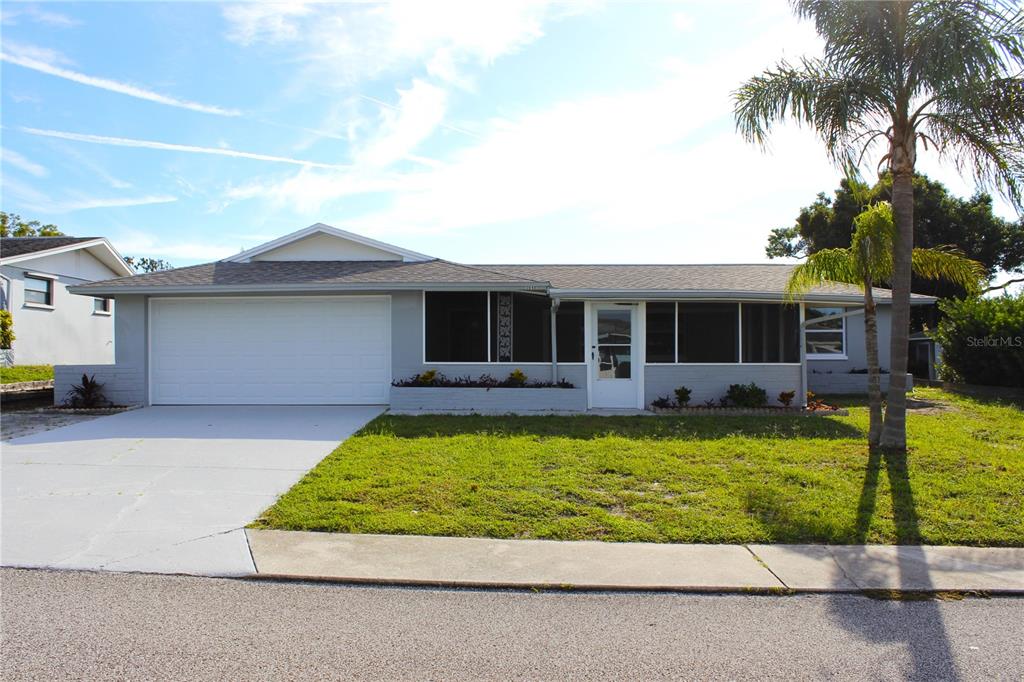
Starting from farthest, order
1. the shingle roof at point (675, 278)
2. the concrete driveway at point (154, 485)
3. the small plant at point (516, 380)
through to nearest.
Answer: the shingle roof at point (675, 278) → the small plant at point (516, 380) → the concrete driveway at point (154, 485)

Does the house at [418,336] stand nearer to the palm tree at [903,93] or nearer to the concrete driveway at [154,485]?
the concrete driveway at [154,485]

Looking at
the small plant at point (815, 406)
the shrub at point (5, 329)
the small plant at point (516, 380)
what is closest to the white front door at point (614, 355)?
the small plant at point (516, 380)

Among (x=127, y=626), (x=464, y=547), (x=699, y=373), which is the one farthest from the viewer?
(x=699, y=373)

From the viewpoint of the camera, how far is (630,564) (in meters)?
4.86

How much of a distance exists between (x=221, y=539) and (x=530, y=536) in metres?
2.61

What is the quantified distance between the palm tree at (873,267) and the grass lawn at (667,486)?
985mm

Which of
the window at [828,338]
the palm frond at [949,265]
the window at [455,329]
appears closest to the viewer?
the palm frond at [949,265]

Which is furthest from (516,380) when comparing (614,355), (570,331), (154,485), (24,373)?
(24,373)

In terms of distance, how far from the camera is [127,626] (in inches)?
148

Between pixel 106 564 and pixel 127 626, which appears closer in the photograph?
pixel 127 626

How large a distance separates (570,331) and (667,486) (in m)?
6.42

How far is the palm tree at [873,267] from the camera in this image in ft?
26.9

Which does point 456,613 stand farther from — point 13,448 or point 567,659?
point 13,448

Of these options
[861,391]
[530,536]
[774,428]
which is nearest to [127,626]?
[530,536]
